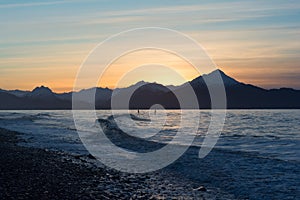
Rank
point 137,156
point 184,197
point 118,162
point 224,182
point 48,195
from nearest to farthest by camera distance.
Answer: point 48,195 → point 184,197 → point 224,182 → point 118,162 → point 137,156

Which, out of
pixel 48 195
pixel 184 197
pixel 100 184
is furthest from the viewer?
pixel 100 184

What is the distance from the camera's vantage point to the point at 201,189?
749 inches

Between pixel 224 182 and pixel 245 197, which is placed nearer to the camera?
pixel 245 197

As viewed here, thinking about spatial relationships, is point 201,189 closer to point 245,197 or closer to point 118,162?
point 245,197

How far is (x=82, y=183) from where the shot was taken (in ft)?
59.9

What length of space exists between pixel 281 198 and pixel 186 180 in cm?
580

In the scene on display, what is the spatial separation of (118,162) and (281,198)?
13343 millimetres

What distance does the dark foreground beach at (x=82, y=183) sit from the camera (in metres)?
15.5

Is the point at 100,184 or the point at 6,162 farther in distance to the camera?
the point at 6,162

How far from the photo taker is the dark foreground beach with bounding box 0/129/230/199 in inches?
612

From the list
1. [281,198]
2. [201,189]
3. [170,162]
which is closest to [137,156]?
[170,162]

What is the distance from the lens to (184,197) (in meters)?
17.0

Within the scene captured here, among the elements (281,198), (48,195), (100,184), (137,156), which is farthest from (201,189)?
(137,156)

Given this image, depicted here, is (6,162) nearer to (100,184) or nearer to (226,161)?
(100,184)
